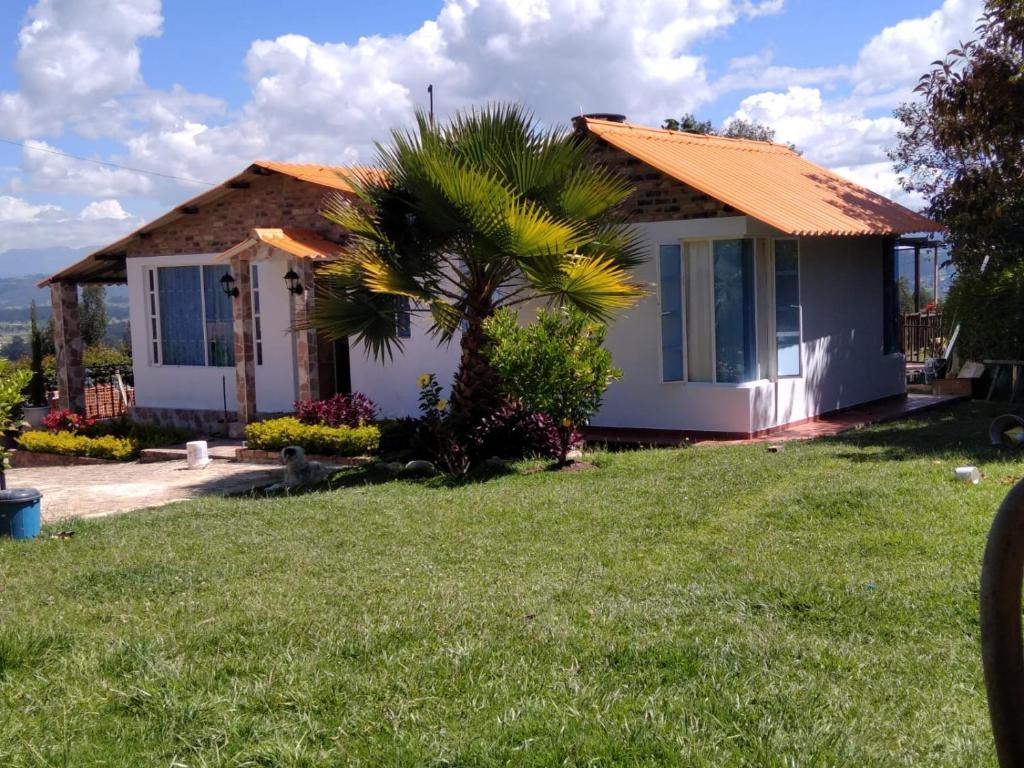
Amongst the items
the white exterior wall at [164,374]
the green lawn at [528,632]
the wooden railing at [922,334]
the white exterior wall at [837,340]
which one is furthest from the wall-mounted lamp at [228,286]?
the wooden railing at [922,334]

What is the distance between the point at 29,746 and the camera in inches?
168

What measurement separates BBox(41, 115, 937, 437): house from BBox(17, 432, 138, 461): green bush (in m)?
1.71

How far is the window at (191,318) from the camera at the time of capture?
712 inches

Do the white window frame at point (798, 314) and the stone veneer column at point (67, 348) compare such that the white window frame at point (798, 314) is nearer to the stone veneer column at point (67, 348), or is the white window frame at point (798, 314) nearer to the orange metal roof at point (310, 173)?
the orange metal roof at point (310, 173)

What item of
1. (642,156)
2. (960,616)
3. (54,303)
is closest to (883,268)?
(642,156)

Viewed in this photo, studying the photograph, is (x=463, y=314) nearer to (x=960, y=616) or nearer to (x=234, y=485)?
(x=234, y=485)

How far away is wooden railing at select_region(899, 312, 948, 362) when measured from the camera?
22406 mm

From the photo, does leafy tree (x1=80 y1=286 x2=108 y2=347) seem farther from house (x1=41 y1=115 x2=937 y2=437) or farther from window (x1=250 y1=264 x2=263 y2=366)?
window (x1=250 y1=264 x2=263 y2=366)

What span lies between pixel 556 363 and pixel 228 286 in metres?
8.38

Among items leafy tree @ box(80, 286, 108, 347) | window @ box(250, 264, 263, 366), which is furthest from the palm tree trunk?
leafy tree @ box(80, 286, 108, 347)

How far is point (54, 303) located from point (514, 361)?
11.1m

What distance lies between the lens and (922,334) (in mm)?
22953

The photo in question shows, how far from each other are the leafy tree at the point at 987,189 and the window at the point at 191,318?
10.9 metres

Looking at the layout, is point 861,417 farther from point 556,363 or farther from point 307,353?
point 307,353
